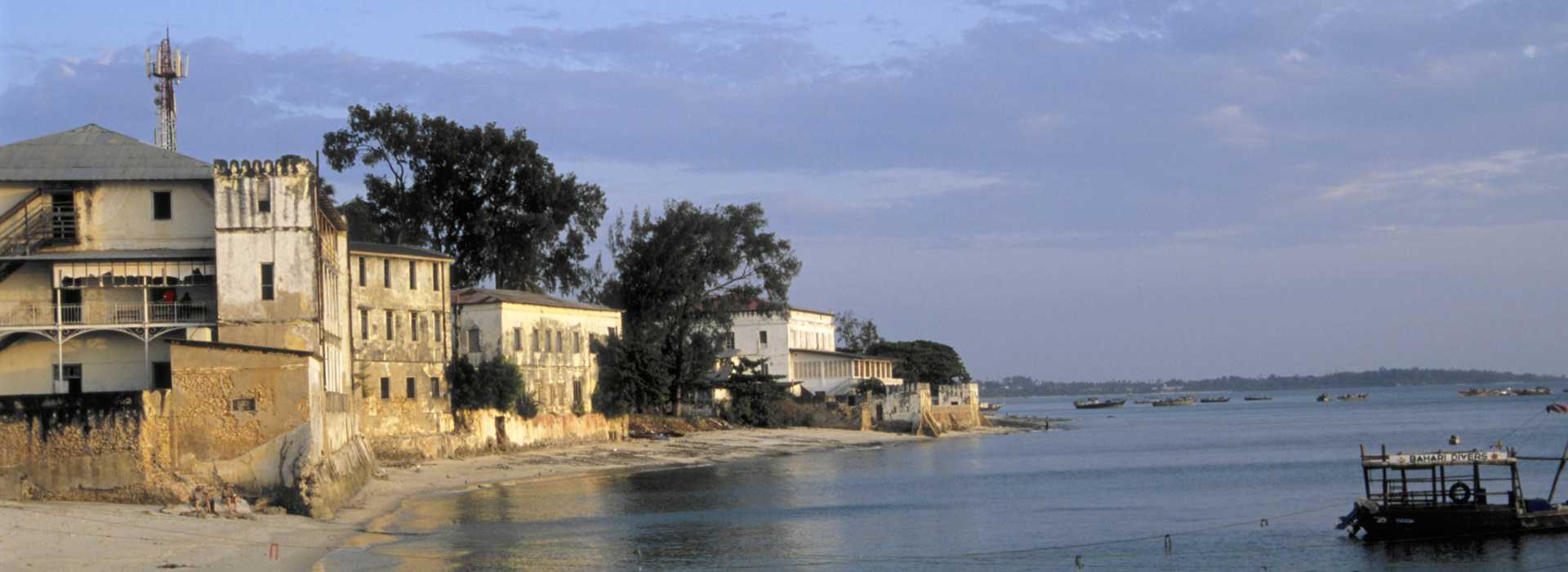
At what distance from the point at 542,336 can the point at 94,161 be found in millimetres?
26824

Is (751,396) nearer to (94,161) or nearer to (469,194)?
(469,194)

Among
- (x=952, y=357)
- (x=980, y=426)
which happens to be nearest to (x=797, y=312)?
(x=980, y=426)

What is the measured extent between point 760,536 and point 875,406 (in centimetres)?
6174

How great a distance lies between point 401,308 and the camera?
62625 mm

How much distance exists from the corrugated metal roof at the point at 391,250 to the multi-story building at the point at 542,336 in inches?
173

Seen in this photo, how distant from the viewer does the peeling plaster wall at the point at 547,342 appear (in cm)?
6881

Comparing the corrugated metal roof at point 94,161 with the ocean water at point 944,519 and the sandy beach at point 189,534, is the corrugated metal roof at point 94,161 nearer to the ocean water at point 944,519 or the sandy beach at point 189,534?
the sandy beach at point 189,534

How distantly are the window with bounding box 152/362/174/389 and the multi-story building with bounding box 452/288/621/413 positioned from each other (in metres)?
20.7

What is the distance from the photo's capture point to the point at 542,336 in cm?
7219

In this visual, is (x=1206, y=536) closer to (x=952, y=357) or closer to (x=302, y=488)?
(x=302, y=488)

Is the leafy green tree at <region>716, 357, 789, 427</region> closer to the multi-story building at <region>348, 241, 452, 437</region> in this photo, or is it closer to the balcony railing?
the multi-story building at <region>348, 241, 452, 437</region>

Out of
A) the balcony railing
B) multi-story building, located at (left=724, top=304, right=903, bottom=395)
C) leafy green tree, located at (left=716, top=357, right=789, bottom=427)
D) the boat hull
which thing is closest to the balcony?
the balcony railing

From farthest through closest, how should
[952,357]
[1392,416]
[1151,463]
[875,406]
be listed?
1. [1392,416]
2. [952,357]
3. [875,406]
4. [1151,463]

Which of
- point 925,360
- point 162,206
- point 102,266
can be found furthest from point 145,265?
point 925,360
